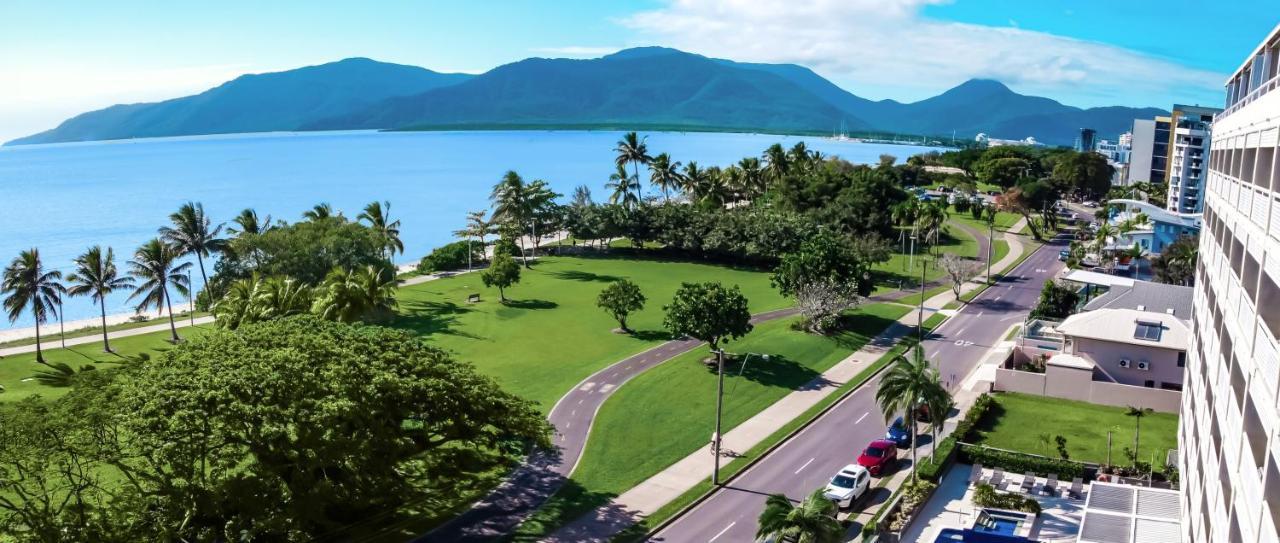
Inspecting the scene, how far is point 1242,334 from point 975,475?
24.0 m

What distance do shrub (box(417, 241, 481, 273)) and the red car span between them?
66.2 m

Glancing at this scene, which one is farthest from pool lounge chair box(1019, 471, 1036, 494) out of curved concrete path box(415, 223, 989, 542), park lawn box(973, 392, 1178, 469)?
curved concrete path box(415, 223, 989, 542)

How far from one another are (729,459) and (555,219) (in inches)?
2827

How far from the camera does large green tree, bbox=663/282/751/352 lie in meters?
57.5

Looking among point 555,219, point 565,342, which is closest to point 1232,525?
point 565,342

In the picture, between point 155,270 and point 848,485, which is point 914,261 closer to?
point 848,485

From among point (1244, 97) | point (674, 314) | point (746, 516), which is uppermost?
point (1244, 97)

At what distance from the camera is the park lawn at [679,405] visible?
3925 cm

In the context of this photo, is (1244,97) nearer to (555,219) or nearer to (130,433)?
(130,433)

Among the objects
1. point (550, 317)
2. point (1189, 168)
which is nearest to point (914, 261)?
point (550, 317)

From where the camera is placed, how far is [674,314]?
58.8 metres

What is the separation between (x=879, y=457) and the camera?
41500mm

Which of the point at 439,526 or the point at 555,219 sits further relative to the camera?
the point at 555,219

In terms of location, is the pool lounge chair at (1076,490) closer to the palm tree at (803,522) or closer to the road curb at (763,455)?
the road curb at (763,455)
